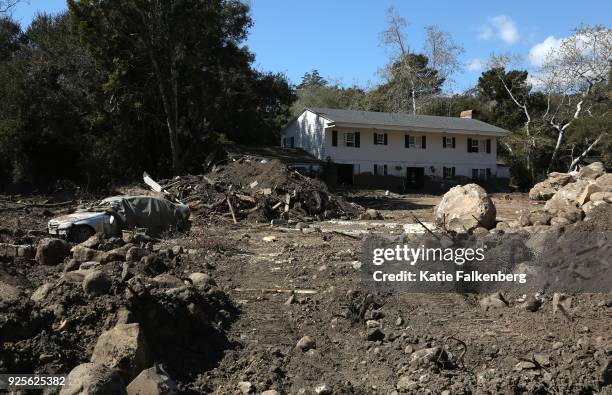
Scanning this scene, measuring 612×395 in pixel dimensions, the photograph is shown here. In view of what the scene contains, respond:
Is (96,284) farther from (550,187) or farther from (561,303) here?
(550,187)

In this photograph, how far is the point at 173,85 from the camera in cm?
3425

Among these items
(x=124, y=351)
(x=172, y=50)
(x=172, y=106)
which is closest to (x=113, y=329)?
(x=124, y=351)

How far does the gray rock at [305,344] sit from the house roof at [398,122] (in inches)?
1348

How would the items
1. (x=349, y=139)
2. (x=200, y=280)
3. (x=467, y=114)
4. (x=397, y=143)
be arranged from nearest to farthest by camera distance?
(x=200, y=280), (x=349, y=139), (x=397, y=143), (x=467, y=114)

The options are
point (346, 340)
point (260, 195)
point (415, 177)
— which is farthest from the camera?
point (415, 177)

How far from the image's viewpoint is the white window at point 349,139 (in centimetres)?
4288

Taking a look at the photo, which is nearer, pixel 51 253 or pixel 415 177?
pixel 51 253

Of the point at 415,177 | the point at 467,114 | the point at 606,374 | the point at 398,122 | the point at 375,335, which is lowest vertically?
the point at 606,374

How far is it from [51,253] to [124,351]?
5.88 m

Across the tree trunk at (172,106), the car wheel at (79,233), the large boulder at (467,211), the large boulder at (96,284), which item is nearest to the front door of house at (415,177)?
the tree trunk at (172,106)

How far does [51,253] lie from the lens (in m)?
11.5

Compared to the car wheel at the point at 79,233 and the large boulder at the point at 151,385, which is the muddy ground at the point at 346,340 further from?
the car wheel at the point at 79,233

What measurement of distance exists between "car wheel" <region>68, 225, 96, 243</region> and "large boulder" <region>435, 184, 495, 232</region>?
8.85 metres

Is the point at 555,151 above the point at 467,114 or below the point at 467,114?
below
